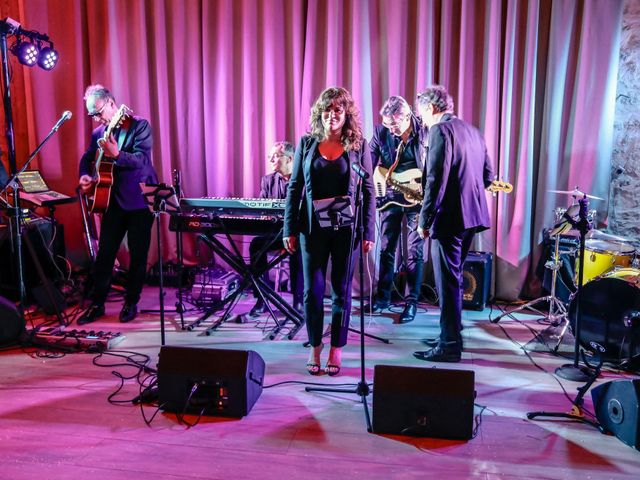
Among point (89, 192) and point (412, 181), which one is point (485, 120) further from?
point (89, 192)

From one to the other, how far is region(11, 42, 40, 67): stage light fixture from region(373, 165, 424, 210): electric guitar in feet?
8.82

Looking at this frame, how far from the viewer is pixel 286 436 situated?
9.11 feet

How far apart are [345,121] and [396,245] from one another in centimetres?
178

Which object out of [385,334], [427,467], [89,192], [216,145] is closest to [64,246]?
[89,192]

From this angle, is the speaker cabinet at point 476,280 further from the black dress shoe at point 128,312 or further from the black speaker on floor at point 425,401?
the black dress shoe at point 128,312

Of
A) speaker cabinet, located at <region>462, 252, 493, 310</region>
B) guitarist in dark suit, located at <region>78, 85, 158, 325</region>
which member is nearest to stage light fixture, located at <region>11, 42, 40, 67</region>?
guitarist in dark suit, located at <region>78, 85, 158, 325</region>

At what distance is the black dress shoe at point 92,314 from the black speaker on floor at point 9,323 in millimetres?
575

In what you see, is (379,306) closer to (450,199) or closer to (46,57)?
(450,199)

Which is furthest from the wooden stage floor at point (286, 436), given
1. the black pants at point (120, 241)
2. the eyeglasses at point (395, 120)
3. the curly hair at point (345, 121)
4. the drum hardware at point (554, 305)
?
the eyeglasses at point (395, 120)

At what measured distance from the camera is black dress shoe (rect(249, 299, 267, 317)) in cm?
477

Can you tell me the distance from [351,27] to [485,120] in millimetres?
1387

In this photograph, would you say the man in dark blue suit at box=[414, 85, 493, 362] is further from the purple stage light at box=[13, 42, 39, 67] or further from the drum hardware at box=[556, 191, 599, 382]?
the purple stage light at box=[13, 42, 39, 67]

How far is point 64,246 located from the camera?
5.62 metres

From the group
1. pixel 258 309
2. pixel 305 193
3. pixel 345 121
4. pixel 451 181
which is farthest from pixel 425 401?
pixel 258 309
